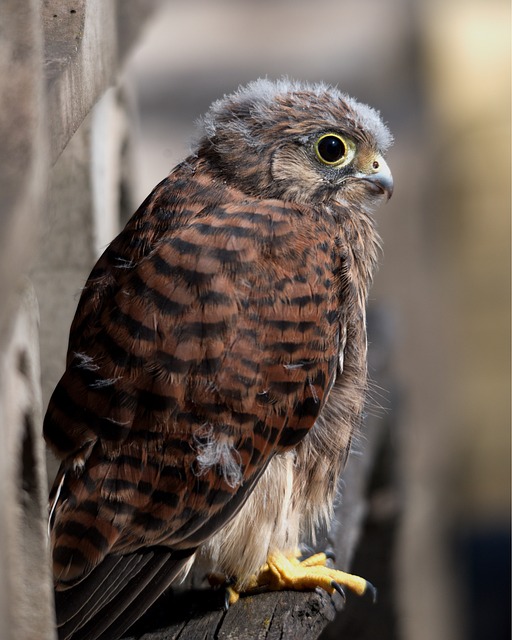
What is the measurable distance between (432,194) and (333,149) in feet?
17.0

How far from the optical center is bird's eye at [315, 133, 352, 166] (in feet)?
8.55

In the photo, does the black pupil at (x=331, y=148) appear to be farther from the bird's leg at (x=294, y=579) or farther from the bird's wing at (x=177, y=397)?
the bird's leg at (x=294, y=579)

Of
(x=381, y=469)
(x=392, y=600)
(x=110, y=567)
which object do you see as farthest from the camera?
(x=381, y=469)

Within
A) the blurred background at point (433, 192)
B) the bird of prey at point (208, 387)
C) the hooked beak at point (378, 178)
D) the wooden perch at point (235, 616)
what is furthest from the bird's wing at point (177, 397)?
the blurred background at point (433, 192)

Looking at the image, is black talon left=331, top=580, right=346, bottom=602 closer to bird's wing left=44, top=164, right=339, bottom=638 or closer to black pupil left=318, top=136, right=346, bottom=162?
bird's wing left=44, top=164, right=339, bottom=638

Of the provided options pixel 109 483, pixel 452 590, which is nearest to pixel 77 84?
pixel 109 483

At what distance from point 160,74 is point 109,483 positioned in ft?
17.6

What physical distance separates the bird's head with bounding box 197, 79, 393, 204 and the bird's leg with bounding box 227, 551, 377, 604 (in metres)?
0.91

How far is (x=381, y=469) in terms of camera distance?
14.6ft

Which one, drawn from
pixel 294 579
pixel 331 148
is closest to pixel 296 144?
pixel 331 148

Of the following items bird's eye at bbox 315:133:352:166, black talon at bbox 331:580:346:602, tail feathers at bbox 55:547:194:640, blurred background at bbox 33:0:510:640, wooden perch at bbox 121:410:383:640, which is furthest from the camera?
blurred background at bbox 33:0:510:640

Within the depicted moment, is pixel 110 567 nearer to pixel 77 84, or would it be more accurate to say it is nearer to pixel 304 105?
pixel 77 84

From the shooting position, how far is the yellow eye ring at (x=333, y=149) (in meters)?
2.61

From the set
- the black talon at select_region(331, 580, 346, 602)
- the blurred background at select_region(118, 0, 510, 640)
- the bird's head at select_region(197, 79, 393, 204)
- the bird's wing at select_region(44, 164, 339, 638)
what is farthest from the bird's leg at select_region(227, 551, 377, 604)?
the blurred background at select_region(118, 0, 510, 640)
